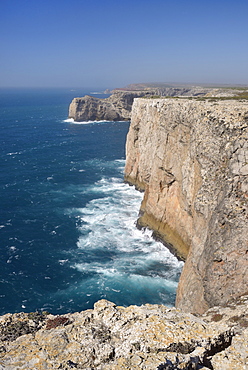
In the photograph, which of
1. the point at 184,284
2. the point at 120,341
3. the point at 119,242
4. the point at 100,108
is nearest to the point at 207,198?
the point at 184,284

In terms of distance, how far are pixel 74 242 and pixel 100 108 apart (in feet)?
465

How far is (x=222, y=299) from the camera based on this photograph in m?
26.0

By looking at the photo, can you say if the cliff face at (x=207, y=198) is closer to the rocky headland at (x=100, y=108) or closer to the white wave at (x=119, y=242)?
the white wave at (x=119, y=242)

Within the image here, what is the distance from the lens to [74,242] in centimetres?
5253

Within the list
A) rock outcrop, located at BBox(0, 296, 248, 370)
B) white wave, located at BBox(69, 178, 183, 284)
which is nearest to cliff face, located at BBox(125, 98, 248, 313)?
white wave, located at BBox(69, 178, 183, 284)

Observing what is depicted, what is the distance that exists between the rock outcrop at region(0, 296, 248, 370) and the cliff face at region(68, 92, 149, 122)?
16844cm

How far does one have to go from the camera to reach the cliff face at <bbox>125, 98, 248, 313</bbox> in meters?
27.0

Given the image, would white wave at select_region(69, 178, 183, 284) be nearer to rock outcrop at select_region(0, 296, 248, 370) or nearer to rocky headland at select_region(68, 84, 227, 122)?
rock outcrop at select_region(0, 296, 248, 370)

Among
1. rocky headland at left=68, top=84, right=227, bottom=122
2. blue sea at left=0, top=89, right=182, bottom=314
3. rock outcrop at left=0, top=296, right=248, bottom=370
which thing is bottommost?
blue sea at left=0, top=89, right=182, bottom=314

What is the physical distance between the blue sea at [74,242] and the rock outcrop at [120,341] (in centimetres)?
2275

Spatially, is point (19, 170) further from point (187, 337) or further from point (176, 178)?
point (187, 337)

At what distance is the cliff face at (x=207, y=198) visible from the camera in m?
27.0

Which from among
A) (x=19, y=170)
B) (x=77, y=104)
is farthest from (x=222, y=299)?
(x=77, y=104)

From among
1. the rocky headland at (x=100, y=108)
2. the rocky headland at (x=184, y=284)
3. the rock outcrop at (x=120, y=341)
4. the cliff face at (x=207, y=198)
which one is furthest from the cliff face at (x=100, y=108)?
the rock outcrop at (x=120, y=341)
